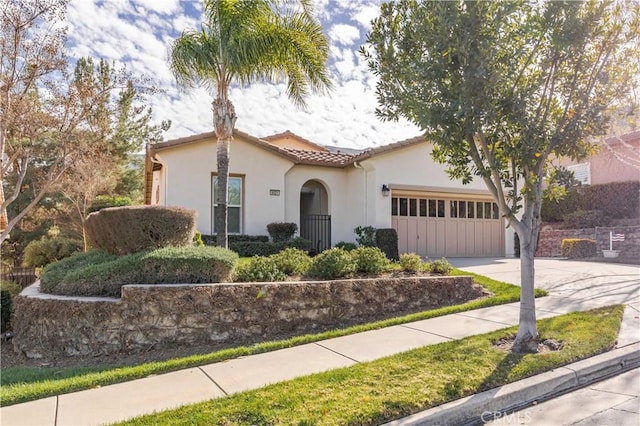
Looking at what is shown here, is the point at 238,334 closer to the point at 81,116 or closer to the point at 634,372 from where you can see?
the point at 634,372

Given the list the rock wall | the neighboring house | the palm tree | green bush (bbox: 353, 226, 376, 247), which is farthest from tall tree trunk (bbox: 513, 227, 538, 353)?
the neighboring house

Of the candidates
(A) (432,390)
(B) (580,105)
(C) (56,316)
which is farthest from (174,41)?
(A) (432,390)

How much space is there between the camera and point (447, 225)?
15656mm

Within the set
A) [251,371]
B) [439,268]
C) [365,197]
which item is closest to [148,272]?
[251,371]

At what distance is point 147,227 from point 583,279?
9.59 metres

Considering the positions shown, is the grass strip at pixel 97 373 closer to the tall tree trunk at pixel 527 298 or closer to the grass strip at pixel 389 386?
the grass strip at pixel 389 386

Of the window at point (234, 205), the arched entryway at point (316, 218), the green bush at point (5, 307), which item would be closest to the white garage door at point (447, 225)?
the arched entryway at point (316, 218)

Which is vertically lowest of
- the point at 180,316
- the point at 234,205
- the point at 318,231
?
the point at 180,316

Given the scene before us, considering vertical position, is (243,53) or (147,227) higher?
(243,53)

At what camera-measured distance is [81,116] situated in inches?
393

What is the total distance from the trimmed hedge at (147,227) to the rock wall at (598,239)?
15359 millimetres

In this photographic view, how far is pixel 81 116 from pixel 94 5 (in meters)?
2.50

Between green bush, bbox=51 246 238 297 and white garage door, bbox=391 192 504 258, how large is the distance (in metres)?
9.20

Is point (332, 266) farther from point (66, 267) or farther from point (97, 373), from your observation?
point (66, 267)
